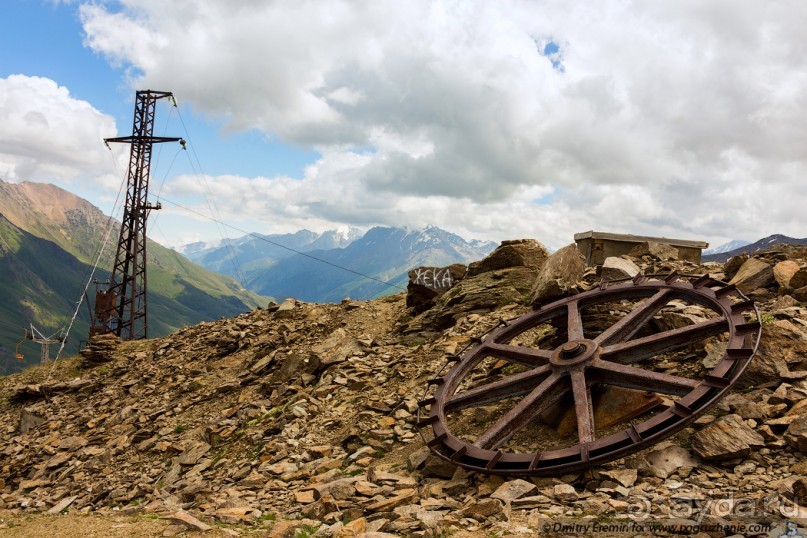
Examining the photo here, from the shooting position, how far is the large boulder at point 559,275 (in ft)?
31.1

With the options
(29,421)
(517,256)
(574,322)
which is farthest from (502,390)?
(29,421)

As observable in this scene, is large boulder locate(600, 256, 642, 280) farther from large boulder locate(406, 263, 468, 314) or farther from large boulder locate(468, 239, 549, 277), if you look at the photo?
large boulder locate(406, 263, 468, 314)

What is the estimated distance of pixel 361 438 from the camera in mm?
8359

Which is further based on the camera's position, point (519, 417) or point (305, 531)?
point (519, 417)

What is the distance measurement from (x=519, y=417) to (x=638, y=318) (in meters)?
2.67

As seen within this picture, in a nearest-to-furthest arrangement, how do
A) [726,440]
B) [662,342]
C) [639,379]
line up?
[726,440]
[639,379]
[662,342]

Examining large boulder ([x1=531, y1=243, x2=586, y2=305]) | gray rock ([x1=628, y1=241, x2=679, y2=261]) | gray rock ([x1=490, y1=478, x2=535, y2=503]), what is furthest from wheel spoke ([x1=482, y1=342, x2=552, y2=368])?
gray rock ([x1=628, y1=241, x2=679, y2=261])

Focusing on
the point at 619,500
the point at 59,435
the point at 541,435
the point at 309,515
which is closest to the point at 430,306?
the point at 541,435

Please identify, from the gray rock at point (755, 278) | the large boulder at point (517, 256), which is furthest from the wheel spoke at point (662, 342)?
the large boulder at point (517, 256)

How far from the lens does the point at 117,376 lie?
1791 centimetres

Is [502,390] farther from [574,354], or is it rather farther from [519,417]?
[574,354]

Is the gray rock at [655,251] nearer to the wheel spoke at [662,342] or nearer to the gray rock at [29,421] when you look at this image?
the wheel spoke at [662,342]

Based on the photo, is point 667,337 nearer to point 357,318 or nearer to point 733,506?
point 733,506

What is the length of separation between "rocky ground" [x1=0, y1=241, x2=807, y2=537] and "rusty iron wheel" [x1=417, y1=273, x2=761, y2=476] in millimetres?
277
